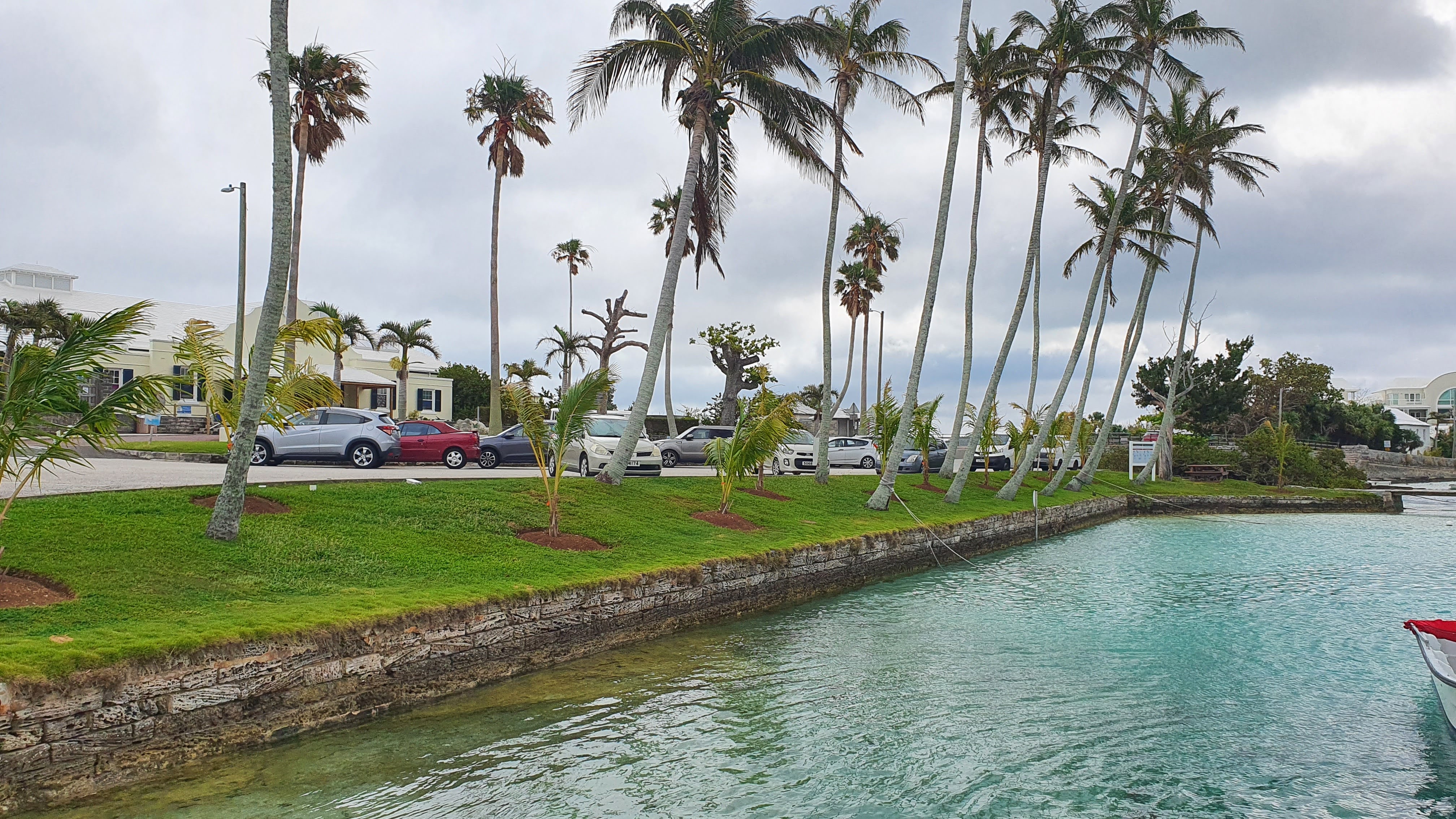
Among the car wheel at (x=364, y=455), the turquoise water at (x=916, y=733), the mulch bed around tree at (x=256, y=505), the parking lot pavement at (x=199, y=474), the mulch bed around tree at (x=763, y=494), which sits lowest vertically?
the turquoise water at (x=916, y=733)

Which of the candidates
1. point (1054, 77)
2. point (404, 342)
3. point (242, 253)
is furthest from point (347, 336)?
point (1054, 77)

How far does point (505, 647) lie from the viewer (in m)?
9.50

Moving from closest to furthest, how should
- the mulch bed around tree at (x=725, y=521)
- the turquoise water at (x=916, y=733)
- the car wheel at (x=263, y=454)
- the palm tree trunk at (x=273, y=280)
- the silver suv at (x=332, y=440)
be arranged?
the turquoise water at (x=916, y=733) → the palm tree trunk at (x=273, y=280) → the mulch bed around tree at (x=725, y=521) → the car wheel at (x=263, y=454) → the silver suv at (x=332, y=440)

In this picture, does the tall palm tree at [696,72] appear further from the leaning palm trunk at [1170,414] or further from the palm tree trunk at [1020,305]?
the leaning palm trunk at [1170,414]

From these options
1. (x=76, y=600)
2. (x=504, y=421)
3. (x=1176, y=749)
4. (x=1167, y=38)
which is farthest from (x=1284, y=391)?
(x=76, y=600)

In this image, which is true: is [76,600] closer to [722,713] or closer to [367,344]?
[722,713]

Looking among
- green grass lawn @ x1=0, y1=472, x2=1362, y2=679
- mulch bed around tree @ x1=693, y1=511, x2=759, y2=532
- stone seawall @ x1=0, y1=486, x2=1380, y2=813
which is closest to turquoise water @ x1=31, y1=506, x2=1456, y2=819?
stone seawall @ x1=0, y1=486, x2=1380, y2=813

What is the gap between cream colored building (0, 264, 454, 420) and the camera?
44.1 m

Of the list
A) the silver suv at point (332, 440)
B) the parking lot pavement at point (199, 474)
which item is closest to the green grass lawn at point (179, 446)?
the parking lot pavement at point (199, 474)

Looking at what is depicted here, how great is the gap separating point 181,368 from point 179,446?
20634 millimetres

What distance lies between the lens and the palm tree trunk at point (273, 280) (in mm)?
10516

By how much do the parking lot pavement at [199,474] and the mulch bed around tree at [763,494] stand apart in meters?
2.99

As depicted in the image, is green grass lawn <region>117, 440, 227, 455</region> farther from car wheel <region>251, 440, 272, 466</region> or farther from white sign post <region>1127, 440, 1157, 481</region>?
white sign post <region>1127, 440, 1157, 481</region>

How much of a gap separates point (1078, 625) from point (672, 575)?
19.7 ft
